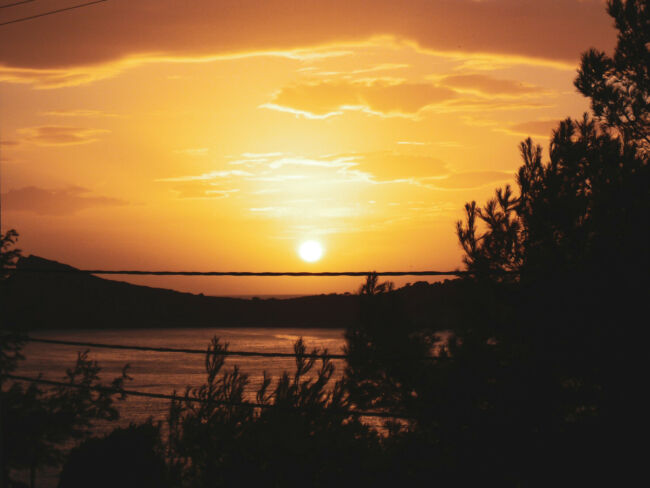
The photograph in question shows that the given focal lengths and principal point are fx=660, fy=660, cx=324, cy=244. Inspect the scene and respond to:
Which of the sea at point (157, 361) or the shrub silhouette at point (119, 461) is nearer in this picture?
the shrub silhouette at point (119, 461)

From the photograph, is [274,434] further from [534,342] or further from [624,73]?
[624,73]

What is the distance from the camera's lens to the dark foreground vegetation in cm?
338

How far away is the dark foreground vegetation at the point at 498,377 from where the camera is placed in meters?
3.38

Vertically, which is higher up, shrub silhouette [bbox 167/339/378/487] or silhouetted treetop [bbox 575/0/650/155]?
silhouetted treetop [bbox 575/0/650/155]

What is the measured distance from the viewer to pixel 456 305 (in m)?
4.05

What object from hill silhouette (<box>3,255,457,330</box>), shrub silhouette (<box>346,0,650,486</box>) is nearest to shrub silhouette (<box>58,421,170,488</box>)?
shrub silhouette (<box>346,0,650,486</box>)

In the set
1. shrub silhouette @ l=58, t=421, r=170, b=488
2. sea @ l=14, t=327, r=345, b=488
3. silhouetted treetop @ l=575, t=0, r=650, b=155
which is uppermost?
silhouetted treetop @ l=575, t=0, r=650, b=155

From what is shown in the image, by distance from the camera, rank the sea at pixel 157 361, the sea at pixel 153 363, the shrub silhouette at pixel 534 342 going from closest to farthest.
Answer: the shrub silhouette at pixel 534 342
the sea at pixel 153 363
the sea at pixel 157 361

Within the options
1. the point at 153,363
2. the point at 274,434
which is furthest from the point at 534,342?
the point at 153,363

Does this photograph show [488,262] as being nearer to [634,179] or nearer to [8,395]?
[634,179]

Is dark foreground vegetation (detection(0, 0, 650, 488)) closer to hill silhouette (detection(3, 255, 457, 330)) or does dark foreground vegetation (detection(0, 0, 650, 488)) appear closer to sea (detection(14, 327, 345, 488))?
sea (detection(14, 327, 345, 488))

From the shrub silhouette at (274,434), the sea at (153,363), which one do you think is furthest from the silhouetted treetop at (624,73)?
the sea at (153,363)

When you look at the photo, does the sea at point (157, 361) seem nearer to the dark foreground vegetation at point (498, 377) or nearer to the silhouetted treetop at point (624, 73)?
the silhouetted treetop at point (624, 73)

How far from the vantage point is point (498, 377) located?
364cm
